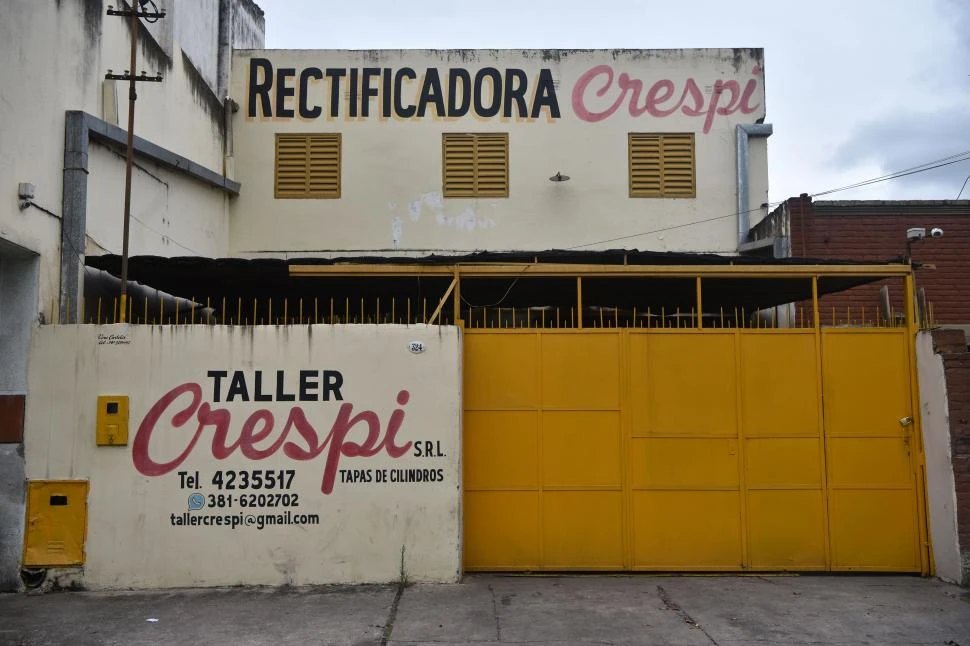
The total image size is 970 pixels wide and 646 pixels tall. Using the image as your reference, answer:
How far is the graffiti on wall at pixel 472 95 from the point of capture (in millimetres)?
13180

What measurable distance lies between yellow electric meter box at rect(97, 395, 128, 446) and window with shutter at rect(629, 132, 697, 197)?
28.4ft

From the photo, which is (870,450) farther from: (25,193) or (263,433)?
(25,193)

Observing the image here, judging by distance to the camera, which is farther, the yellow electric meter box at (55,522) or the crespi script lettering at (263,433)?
the crespi script lettering at (263,433)

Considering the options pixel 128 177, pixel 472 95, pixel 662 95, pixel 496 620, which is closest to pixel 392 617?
pixel 496 620

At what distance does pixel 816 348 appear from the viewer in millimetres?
8648

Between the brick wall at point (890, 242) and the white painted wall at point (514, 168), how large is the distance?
51.8 inches

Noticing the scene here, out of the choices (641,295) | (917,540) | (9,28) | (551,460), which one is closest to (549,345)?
(551,460)

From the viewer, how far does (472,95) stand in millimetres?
13172

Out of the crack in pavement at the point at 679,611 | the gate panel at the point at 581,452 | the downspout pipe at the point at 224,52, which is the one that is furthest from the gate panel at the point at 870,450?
the downspout pipe at the point at 224,52

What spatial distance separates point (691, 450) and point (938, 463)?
2.54m

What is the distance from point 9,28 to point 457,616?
7.06 m

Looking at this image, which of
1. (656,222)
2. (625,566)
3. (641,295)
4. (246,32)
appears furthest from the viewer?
(246,32)

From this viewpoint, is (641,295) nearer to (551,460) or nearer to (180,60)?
(551,460)

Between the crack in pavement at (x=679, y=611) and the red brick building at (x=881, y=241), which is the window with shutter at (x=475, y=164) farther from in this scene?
the crack in pavement at (x=679, y=611)
